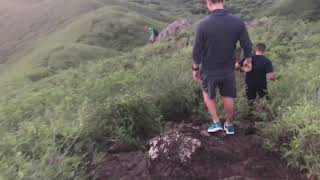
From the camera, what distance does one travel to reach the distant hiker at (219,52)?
742cm

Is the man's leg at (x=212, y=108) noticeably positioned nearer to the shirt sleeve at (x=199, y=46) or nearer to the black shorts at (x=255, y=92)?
the shirt sleeve at (x=199, y=46)

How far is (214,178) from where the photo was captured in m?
6.52

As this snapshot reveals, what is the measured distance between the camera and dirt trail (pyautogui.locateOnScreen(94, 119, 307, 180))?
6.55m

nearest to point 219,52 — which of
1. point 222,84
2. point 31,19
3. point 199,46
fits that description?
point 199,46

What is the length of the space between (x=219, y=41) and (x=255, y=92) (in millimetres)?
1719

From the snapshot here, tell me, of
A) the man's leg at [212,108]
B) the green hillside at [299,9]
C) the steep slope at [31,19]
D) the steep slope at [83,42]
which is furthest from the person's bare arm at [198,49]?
the green hillside at [299,9]

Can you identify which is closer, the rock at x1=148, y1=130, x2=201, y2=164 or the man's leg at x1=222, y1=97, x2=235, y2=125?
the rock at x1=148, y1=130, x2=201, y2=164

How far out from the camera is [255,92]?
891 cm

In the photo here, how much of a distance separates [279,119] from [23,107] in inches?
198

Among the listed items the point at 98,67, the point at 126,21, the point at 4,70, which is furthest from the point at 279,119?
the point at 126,21

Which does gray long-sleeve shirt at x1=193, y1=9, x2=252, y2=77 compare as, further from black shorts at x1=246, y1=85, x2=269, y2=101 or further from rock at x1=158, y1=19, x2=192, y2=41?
rock at x1=158, y1=19, x2=192, y2=41

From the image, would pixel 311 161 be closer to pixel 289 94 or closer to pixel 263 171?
pixel 263 171

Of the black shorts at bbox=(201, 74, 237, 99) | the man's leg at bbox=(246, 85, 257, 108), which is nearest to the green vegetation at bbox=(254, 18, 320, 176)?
the man's leg at bbox=(246, 85, 257, 108)

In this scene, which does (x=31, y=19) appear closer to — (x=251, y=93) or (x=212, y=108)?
(x=251, y=93)
